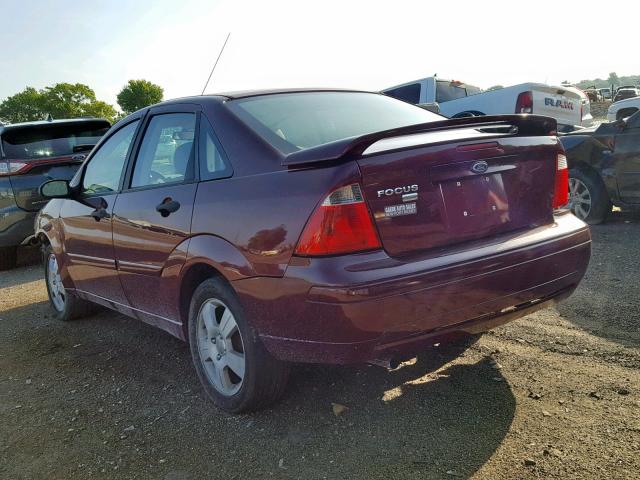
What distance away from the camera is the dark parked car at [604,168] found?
643 cm

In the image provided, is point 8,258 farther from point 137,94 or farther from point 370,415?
point 137,94

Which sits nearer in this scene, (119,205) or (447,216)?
(447,216)

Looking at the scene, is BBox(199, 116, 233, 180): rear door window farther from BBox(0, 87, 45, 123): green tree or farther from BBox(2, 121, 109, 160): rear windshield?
BBox(0, 87, 45, 123): green tree

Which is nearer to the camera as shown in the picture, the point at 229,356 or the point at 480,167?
the point at 480,167

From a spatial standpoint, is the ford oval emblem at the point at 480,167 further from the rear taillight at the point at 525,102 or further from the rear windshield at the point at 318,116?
the rear taillight at the point at 525,102

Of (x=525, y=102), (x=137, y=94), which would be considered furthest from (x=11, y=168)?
(x=137, y=94)

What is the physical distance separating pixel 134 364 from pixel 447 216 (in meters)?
2.53

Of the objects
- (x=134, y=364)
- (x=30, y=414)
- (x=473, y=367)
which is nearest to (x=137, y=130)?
(x=134, y=364)

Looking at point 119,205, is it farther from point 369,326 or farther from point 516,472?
point 516,472

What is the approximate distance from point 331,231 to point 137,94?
239 ft

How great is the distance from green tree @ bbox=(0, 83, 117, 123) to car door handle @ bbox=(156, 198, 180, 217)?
72490 millimetres

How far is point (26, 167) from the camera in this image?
7.48 meters

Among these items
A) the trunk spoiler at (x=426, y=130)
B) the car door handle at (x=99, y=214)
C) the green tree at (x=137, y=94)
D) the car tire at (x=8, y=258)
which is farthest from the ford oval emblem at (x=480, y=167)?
the green tree at (x=137, y=94)

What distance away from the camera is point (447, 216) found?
2.62 metres
